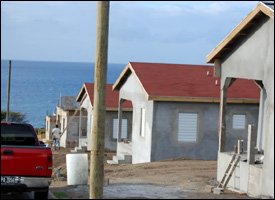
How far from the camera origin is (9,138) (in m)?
15.4

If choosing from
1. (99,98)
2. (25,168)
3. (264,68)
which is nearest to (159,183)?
(264,68)

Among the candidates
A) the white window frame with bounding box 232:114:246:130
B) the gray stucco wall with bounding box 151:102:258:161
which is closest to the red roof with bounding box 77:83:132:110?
the gray stucco wall with bounding box 151:102:258:161

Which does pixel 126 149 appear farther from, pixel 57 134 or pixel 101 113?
pixel 101 113

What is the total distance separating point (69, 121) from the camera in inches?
1812

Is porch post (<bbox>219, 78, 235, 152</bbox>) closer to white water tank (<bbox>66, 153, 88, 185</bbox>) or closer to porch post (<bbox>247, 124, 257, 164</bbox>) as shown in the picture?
porch post (<bbox>247, 124, 257, 164</bbox>)

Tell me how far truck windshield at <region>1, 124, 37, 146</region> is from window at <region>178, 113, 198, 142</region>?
1221 cm

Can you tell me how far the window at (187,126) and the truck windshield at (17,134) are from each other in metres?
12.2

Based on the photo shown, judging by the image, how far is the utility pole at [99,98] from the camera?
11.7m

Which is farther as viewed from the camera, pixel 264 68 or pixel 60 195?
pixel 264 68

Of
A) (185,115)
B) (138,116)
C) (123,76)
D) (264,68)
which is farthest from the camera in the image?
(123,76)

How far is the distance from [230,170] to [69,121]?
2903cm

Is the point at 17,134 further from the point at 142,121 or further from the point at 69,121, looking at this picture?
the point at 69,121

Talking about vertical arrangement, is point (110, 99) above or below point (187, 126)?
above

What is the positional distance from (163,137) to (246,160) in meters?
9.89
